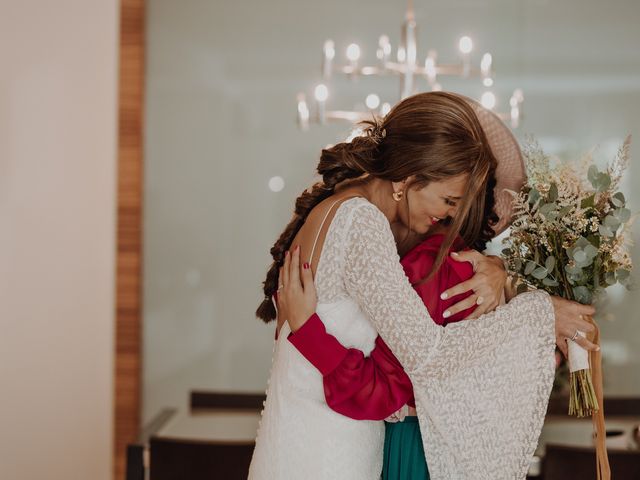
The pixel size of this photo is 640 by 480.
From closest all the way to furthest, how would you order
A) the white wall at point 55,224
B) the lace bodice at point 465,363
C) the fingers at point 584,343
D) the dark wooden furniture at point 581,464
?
the lace bodice at point 465,363, the fingers at point 584,343, the dark wooden furniture at point 581,464, the white wall at point 55,224

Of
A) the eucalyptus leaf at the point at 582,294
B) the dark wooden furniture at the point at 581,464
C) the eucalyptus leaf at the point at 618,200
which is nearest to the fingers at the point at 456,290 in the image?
the eucalyptus leaf at the point at 582,294

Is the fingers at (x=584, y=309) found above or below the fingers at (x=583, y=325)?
above

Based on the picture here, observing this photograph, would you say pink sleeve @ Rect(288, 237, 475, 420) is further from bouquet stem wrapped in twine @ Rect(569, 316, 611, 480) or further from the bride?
bouquet stem wrapped in twine @ Rect(569, 316, 611, 480)

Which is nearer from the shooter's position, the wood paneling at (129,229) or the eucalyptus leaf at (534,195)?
the eucalyptus leaf at (534,195)

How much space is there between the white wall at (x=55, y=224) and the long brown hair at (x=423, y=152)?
2269 millimetres

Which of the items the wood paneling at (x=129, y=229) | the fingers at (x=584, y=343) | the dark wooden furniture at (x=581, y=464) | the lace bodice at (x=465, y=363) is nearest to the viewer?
the lace bodice at (x=465, y=363)

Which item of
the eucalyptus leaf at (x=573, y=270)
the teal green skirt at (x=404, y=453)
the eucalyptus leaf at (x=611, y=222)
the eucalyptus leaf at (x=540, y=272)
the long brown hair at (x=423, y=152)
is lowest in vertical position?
the teal green skirt at (x=404, y=453)

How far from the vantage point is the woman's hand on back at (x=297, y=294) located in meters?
1.59

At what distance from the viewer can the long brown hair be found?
157 cm

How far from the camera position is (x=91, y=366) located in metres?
3.76

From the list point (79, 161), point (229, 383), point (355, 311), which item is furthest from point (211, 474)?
point (79, 161)

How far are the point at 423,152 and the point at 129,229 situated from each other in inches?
98.7

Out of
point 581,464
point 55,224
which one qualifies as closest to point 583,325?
point 581,464

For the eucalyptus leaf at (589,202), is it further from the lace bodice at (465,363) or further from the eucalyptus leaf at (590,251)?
the lace bodice at (465,363)
